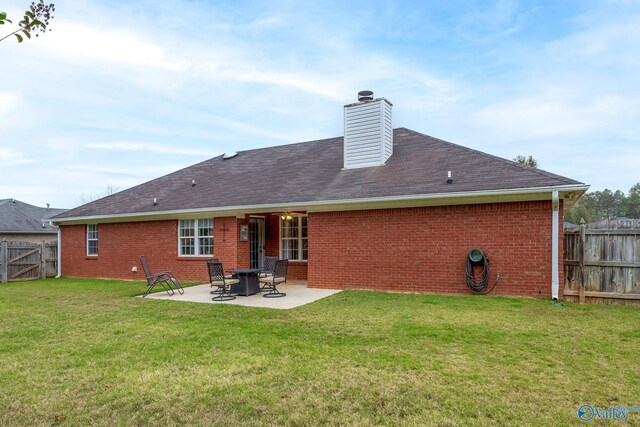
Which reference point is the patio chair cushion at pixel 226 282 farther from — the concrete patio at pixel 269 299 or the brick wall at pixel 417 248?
the brick wall at pixel 417 248

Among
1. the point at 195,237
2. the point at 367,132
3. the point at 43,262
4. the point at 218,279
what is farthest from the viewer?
the point at 43,262

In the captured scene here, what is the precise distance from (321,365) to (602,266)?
723cm

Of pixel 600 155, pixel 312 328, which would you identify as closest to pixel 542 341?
pixel 312 328

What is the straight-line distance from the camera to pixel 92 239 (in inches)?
643

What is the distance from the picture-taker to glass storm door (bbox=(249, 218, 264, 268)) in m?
14.0

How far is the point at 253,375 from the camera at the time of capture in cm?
458

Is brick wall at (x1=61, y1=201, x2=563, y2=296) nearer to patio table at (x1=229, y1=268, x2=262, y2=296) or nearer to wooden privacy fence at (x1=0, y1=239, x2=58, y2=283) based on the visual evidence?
patio table at (x1=229, y1=268, x2=262, y2=296)

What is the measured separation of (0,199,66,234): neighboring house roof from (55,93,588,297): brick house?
434 inches

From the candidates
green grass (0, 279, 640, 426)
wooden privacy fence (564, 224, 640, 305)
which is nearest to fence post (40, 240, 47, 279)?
green grass (0, 279, 640, 426)

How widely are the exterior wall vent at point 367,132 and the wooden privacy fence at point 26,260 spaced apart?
43.1 ft

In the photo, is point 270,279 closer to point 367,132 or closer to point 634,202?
point 367,132

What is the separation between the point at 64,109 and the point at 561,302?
1664 cm

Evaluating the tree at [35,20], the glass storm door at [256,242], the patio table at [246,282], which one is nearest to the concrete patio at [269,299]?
the patio table at [246,282]

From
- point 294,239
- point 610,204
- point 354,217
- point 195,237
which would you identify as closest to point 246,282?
point 354,217
